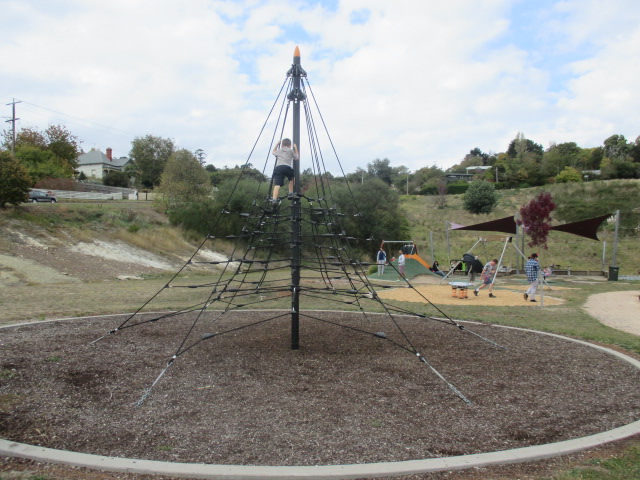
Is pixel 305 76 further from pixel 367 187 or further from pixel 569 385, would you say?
pixel 367 187

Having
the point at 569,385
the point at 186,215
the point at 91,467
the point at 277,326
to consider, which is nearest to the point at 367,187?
the point at 186,215

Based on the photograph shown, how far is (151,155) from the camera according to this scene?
55156 millimetres

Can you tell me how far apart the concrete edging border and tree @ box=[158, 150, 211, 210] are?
3159 centimetres

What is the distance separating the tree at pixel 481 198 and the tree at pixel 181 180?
24319 millimetres

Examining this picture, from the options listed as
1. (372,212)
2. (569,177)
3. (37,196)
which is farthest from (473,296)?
(569,177)

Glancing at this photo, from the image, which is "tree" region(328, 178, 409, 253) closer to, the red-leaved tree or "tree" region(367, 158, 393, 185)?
the red-leaved tree

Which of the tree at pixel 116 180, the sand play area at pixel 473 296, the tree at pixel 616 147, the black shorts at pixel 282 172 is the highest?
the tree at pixel 616 147

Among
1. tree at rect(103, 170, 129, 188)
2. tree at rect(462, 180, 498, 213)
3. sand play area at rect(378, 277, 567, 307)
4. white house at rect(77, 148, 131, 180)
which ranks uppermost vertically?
white house at rect(77, 148, 131, 180)

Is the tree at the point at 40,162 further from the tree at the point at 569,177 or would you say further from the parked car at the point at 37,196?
the tree at the point at 569,177

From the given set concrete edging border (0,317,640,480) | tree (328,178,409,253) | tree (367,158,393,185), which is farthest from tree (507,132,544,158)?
concrete edging border (0,317,640,480)

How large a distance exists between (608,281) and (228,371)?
70.9 ft

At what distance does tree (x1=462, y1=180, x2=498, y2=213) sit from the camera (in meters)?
44.0

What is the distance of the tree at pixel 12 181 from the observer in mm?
23766

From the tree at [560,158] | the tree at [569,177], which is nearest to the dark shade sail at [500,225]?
the tree at [569,177]
